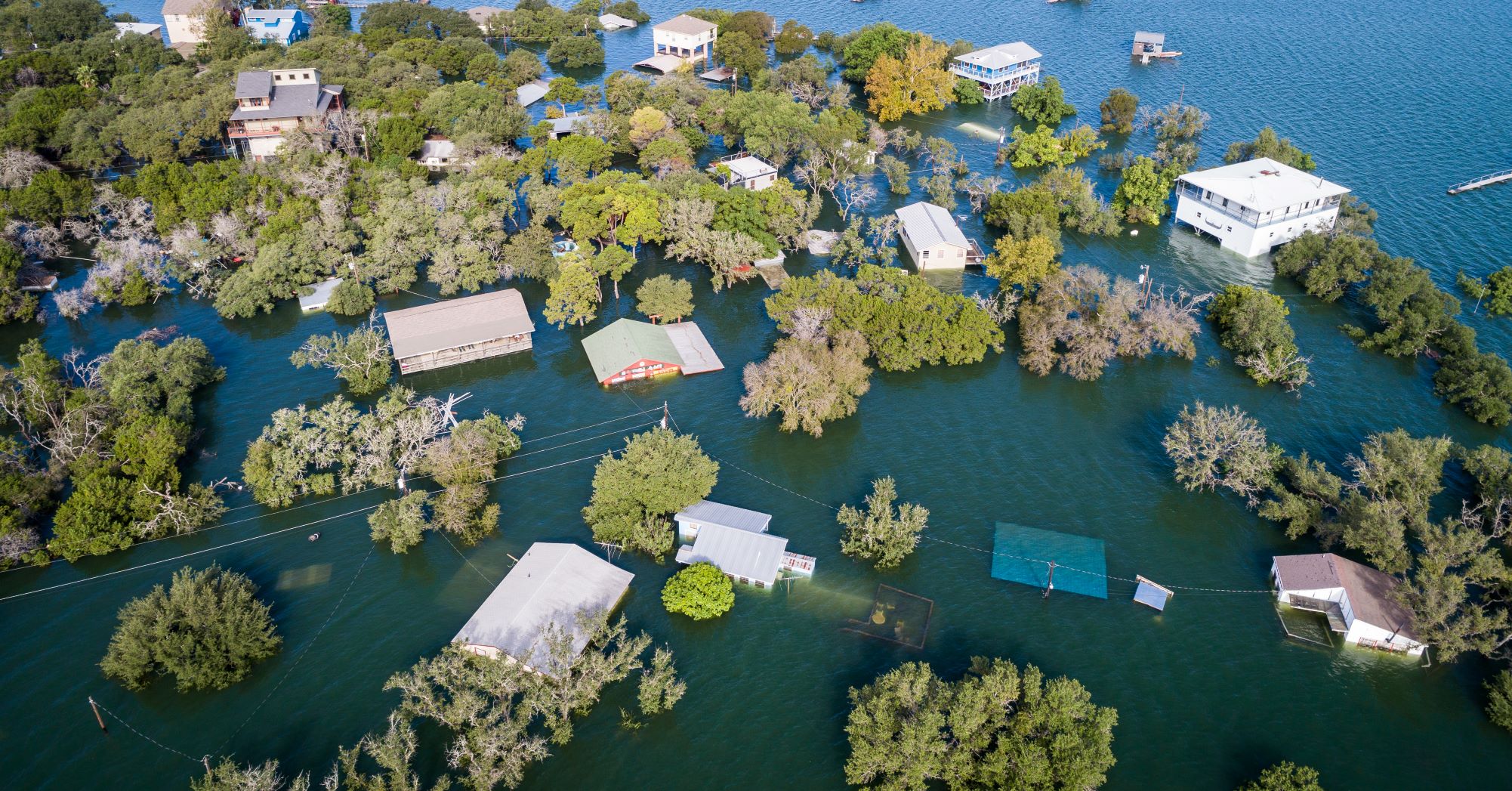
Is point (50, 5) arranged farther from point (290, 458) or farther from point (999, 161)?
point (999, 161)

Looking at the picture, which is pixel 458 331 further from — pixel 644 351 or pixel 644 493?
pixel 644 493

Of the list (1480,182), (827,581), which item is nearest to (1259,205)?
(1480,182)

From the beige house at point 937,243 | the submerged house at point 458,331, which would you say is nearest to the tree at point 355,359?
the submerged house at point 458,331

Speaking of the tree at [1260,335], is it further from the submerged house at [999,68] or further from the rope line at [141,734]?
the rope line at [141,734]

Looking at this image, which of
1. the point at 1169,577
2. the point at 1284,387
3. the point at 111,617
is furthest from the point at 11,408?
the point at 1284,387

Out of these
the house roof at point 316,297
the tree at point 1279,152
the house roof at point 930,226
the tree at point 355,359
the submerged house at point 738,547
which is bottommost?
the house roof at point 316,297
